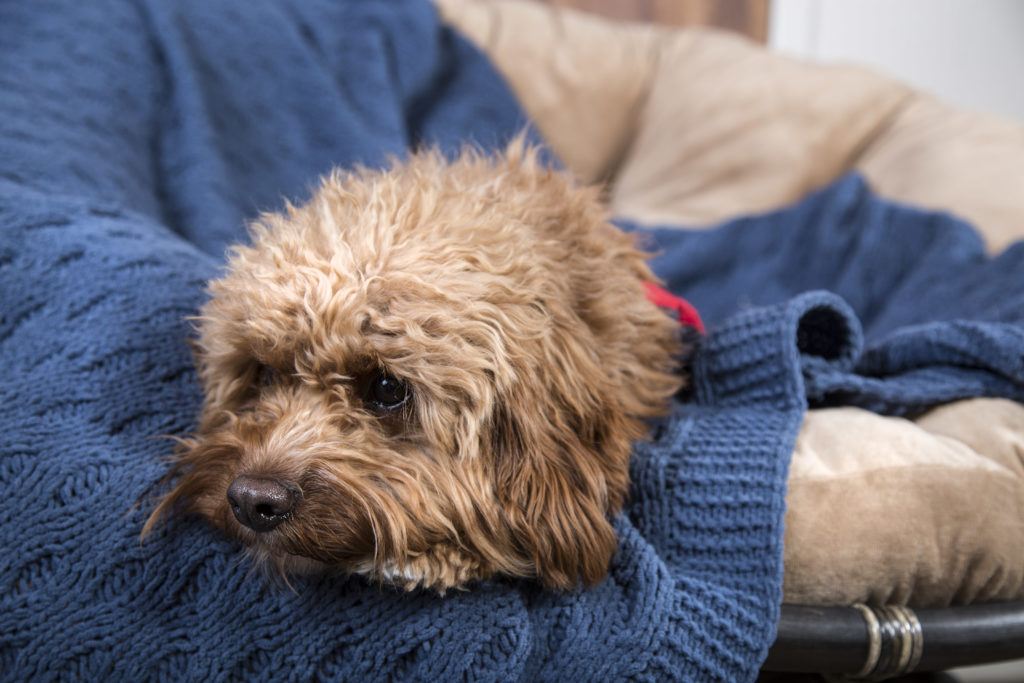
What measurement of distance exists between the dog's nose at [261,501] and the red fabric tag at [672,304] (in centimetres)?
67

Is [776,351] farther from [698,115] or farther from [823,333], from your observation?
[698,115]

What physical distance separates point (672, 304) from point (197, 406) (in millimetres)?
800

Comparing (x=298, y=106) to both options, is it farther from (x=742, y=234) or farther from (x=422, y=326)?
(x=422, y=326)

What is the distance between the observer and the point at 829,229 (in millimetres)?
2100

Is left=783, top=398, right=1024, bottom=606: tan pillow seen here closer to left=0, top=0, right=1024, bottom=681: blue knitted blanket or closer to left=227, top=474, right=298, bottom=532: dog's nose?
left=0, top=0, right=1024, bottom=681: blue knitted blanket

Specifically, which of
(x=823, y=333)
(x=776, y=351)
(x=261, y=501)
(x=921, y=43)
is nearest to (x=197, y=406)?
(x=261, y=501)

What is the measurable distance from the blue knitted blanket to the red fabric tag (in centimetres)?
7

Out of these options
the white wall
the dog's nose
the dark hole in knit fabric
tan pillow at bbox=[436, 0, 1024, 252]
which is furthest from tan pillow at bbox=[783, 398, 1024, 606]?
the white wall

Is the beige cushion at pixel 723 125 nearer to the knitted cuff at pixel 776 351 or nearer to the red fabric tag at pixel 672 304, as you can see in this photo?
the knitted cuff at pixel 776 351

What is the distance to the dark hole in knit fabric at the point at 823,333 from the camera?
135cm

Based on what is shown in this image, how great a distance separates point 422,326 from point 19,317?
0.64 metres

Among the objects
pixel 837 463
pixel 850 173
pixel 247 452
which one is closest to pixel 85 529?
pixel 247 452

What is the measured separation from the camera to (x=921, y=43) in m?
3.54

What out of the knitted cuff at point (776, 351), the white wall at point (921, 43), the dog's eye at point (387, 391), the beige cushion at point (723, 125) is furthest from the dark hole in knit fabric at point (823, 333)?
the white wall at point (921, 43)
